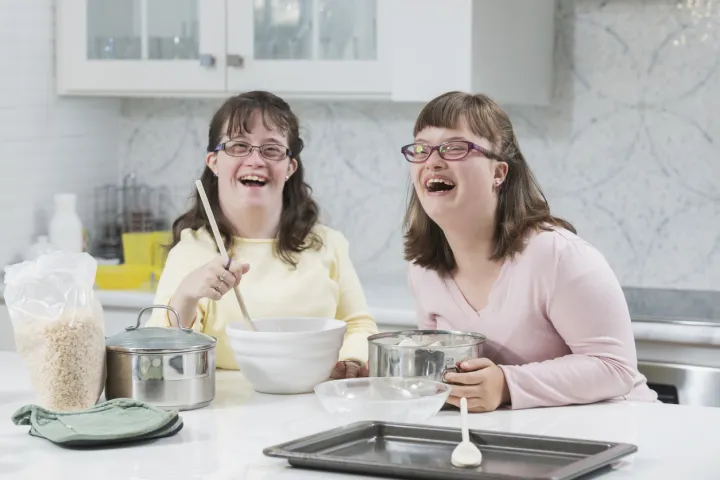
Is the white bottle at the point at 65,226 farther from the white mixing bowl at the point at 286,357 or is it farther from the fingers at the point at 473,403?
the fingers at the point at 473,403

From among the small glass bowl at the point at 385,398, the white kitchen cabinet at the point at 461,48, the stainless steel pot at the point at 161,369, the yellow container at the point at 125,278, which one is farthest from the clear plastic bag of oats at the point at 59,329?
the yellow container at the point at 125,278

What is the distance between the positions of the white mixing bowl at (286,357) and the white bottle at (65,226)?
1680 mm

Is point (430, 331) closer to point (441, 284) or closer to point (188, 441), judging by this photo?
point (441, 284)

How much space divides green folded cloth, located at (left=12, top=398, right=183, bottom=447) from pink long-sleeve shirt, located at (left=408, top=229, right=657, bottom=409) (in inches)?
20.8

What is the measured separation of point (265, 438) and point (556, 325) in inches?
22.6

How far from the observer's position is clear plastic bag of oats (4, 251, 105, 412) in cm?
165

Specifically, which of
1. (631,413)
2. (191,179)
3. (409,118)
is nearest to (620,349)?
(631,413)

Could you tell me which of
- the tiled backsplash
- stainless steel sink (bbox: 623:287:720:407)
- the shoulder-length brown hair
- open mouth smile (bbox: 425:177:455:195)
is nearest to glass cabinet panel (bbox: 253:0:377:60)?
the tiled backsplash

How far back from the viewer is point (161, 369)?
1.69 metres

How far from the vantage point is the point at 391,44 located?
10.1 ft

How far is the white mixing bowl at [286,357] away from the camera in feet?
5.93

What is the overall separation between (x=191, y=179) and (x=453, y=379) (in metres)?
2.19

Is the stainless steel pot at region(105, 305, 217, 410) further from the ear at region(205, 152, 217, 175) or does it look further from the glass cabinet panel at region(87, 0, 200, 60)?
the glass cabinet panel at region(87, 0, 200, 60)

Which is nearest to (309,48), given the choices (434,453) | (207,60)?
(207,60)
